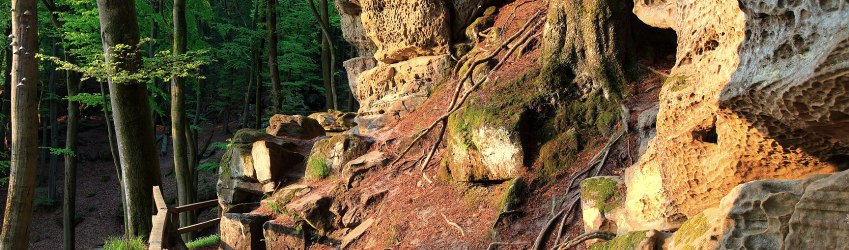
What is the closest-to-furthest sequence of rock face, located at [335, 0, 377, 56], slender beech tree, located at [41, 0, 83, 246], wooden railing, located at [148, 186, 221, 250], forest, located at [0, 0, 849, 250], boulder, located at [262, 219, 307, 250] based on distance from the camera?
forest, located at [0, 0, 849, 250], wooden railing, located at [148, 186, 221, 250], boulder, located at [262, 219, 307, 250], rock face, located at [335, 0, 377, 56], slender beech tree, located at [41, 0, 83, 246]

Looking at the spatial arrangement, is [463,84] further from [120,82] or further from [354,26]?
[354,26]

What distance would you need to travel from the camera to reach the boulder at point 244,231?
33.0ft

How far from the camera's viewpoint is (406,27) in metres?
12.5

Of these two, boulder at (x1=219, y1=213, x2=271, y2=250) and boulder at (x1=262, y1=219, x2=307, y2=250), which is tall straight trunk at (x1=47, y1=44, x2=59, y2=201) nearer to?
boulder at (x1=219, y1=213, x2=271, y2=250)

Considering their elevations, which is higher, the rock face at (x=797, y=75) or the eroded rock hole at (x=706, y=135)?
the rock face at (x=797, y=75)

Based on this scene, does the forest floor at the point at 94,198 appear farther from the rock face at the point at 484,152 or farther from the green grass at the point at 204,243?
the rock face at the point at 484,152

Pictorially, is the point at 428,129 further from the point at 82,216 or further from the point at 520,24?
the point at 82,216

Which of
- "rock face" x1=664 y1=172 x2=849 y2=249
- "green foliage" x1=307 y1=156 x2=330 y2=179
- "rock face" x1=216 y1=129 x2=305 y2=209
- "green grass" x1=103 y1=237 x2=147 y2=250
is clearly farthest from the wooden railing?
"rock face" x1=664 y1=172 x2=849 y2=249

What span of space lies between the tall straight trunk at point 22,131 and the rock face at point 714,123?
26.1 feet

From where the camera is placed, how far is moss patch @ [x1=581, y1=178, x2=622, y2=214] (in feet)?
17.4

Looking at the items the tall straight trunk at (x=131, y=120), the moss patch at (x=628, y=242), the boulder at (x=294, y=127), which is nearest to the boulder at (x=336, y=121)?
the boulder at (x=294, y=127)

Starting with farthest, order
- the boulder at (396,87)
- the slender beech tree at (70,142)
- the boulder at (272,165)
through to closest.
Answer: the slender beech tree at (70,142) → the boulder at (396,87) → the boulder at (272,165)

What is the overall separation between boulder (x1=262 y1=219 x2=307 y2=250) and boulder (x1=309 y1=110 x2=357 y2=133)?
497 centimetres

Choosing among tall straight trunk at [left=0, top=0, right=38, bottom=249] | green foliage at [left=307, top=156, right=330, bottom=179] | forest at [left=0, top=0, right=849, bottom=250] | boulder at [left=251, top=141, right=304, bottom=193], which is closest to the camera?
forest at [left=0, top=0, right=849, bottom=250]
